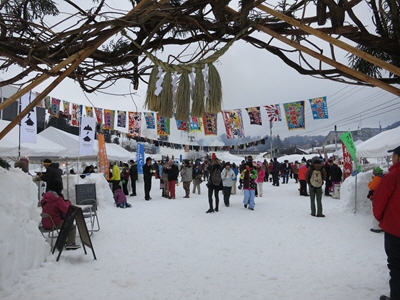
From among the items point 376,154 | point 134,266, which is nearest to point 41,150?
point 134,266

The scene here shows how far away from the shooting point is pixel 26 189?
4.89 m

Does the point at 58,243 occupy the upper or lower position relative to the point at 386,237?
lower

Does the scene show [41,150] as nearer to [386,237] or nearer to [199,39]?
[199,39]

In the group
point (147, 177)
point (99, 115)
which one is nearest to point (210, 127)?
point (147, 177)

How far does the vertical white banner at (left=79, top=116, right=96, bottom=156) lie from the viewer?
454 inches

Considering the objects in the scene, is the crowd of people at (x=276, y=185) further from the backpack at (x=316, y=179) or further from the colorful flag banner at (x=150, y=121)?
the colorful flag banner at (x=150, y=121)

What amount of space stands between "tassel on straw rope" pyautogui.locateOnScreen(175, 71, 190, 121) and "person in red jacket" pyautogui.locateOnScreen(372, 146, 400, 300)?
7.19 feet

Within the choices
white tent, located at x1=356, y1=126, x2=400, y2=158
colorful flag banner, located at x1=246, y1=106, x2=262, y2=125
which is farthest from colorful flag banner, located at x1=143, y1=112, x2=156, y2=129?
white tent, located at x1=356, y1=126, x2=400, y2=158

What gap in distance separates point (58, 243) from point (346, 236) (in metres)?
5.83

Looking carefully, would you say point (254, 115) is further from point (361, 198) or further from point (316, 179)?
point (316, 179)

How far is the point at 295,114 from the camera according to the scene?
17172mm

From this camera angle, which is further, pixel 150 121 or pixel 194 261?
pixel 150 121

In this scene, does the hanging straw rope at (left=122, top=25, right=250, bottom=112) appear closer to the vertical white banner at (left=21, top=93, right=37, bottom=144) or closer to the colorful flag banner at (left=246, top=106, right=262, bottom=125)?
the vertical white banner at (left=21, top=93, right=37, bottom=144)

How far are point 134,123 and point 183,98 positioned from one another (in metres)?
16.9
